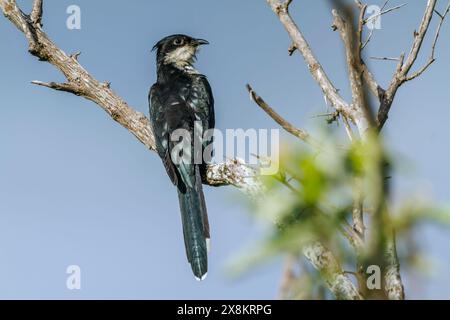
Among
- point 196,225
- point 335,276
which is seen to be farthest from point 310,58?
point 335,276

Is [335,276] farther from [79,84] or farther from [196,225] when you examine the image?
[79,84]

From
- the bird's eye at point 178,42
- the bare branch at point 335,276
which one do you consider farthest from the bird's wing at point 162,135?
the bare branch at point 335,276

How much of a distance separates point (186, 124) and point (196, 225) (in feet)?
3.49

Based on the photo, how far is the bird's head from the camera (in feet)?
24.5

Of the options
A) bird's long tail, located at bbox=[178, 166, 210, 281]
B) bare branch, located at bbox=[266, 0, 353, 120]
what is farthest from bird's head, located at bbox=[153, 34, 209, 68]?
bare branch, located at bbox=[266, 0, 353, 120]

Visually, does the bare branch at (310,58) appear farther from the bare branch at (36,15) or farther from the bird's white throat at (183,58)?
the bare branch at (36,15)

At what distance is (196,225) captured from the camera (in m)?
5.79

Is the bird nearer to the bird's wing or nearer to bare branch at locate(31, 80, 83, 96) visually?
the bird's wing

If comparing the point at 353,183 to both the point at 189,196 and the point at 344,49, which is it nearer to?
the point at 344,49

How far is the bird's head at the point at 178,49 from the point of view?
7457 millimetres
